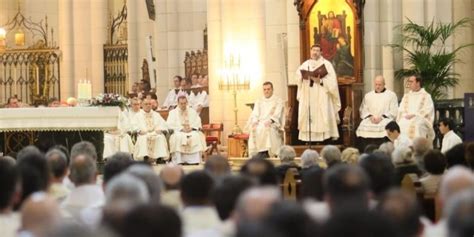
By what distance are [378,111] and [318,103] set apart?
107cm

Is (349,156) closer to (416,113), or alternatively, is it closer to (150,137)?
(416,113)

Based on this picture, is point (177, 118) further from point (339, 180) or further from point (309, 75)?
point (339, 180)

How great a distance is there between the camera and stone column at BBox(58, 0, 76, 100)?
2927cm

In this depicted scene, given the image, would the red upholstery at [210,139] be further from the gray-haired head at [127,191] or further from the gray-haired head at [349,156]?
the gray-haired head at [127,191]

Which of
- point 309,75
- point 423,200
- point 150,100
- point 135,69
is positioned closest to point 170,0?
point 135,69

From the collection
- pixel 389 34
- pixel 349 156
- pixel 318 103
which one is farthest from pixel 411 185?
pixel 389 34

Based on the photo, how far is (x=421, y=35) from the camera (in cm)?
1923

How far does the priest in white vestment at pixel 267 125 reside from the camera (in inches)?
755

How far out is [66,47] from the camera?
96.7 ft

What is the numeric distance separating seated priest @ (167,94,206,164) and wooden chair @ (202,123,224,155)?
1.52 meters

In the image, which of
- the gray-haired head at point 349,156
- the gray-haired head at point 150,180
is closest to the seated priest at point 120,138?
the gray-haired head at point 349,156

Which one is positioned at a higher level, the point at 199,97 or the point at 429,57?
the point at 429,57

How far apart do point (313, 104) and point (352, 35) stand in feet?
5.53

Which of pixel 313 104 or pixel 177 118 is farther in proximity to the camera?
pixel 177 118
